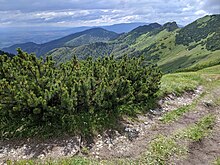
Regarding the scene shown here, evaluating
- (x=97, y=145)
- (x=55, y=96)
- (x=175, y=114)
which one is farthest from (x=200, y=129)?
(x=55, y=96)

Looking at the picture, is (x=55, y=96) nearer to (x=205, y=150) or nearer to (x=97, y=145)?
(x=97, y=145)

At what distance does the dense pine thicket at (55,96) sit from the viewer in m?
11.9

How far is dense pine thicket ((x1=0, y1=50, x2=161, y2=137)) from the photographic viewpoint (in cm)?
1189

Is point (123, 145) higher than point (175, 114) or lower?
higher

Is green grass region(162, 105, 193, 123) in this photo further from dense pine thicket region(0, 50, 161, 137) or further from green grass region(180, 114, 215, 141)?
dense pine thicket region(0, 50, 161, 137)

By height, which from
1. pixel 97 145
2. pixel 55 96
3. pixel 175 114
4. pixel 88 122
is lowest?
pixel 175 114

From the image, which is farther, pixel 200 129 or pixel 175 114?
pixel 175 114

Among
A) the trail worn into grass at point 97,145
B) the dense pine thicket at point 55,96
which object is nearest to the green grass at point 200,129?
the trail worn into grass at point 97,145

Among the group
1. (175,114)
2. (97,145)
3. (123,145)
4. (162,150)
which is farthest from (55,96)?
(175,114)

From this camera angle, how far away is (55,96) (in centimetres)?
1259

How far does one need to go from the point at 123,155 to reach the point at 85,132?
91.0 inches

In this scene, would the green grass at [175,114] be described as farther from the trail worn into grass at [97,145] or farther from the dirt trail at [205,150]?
the dirt trail at [205,150]

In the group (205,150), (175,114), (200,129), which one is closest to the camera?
(205,150)

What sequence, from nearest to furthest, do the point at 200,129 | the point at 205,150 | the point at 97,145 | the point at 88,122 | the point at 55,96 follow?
1. the point at 97,145
2. the point at 55,96
3. the point at 205,150
4. the point at 88,122
5. the point at 200,129
